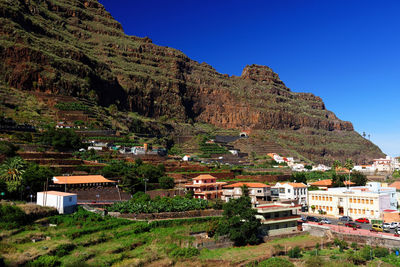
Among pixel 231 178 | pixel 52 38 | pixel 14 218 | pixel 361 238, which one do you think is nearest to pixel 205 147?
pixel 231 178

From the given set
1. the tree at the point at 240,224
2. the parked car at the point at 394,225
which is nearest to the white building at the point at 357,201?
the parked car at the point at 394,225

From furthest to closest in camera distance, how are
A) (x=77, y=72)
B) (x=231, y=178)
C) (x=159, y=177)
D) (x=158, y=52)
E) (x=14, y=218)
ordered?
(x=158, y=52), (x=77, y=72), (x=231, y=178), (x=159, y=177), (x=14, y=218)

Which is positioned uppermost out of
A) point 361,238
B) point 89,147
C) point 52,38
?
point 52,38

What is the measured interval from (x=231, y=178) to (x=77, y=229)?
150 ft

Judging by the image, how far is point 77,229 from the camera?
37.8 meters

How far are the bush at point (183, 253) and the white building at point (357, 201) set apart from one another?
31280 mm

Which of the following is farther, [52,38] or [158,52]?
[158,52]

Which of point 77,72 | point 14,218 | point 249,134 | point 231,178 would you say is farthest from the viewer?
point 249,134

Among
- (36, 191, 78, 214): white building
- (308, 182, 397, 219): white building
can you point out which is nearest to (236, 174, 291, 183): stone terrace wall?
(308, 182, 397, 219): white building

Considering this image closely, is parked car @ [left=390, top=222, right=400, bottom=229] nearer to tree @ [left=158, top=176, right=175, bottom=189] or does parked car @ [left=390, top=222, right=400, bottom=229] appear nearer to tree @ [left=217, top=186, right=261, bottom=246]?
tree @ [left=217, top=186, right=261, bottom=246]

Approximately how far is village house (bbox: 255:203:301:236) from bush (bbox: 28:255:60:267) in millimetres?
24658

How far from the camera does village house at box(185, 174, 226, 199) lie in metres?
63.6

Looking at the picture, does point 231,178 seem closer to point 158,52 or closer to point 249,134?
point 249,134

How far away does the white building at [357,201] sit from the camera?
56.3 metres
